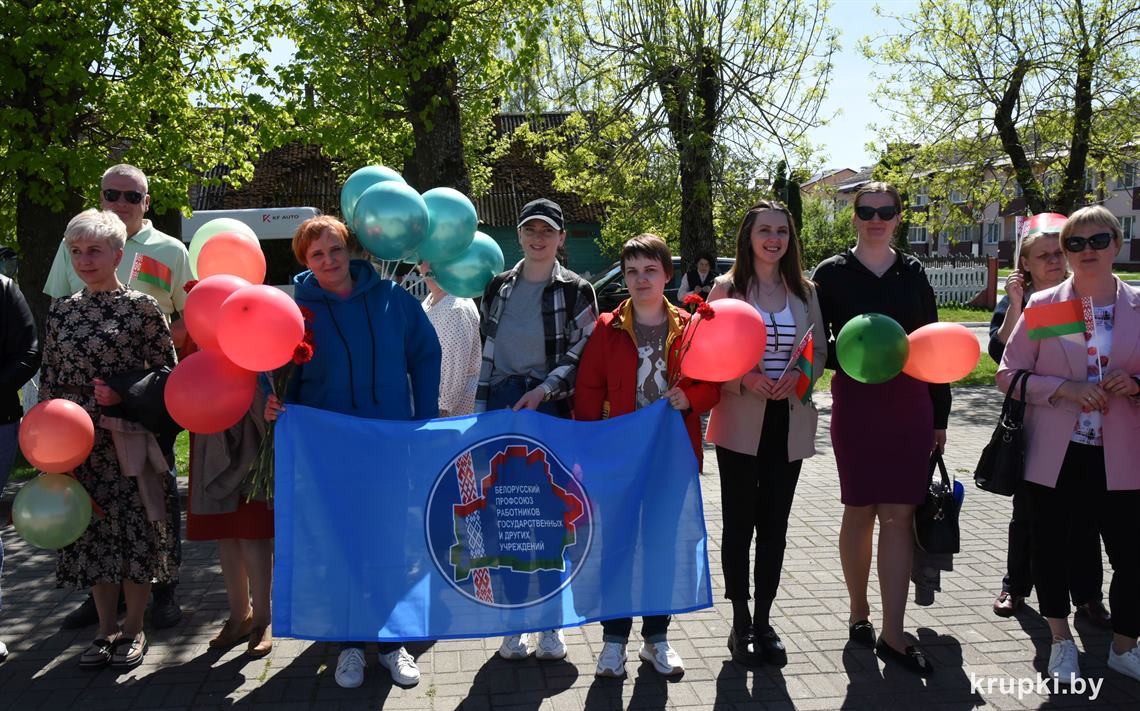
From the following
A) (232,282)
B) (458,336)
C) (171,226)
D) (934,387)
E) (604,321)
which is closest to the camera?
(232,282)

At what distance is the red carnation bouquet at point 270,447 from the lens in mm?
3859

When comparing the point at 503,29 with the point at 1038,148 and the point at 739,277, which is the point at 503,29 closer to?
the point at 739,277

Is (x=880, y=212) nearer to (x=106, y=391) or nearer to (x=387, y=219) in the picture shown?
(x=387, y=219)

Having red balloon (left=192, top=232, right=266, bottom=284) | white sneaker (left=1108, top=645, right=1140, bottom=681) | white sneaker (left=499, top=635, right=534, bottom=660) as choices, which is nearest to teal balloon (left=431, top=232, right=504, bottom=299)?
red balloon (left=192, top=232, right=266, bottom=284)

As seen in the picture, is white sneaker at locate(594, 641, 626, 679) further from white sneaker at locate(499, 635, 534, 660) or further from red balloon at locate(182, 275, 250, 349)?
red balloon at locate(182, 275, 250, 349)

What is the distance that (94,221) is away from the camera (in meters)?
4.01

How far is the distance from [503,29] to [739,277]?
25.6 ft

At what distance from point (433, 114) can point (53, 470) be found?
236 inches

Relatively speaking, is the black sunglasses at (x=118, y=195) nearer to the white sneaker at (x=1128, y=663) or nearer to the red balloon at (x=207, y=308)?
→ the red balloon at (x=207, y=308)

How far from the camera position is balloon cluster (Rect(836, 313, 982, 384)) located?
12.7 ft

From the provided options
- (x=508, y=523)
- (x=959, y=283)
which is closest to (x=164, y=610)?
(x=508, y=523)

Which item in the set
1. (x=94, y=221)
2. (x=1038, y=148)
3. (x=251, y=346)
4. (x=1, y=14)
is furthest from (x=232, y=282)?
(x=1038, y=148)

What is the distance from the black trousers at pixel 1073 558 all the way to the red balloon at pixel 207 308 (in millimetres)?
3960

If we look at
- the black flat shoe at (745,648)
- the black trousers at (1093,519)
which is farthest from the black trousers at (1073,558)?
the black flat shoe at (745,648)
